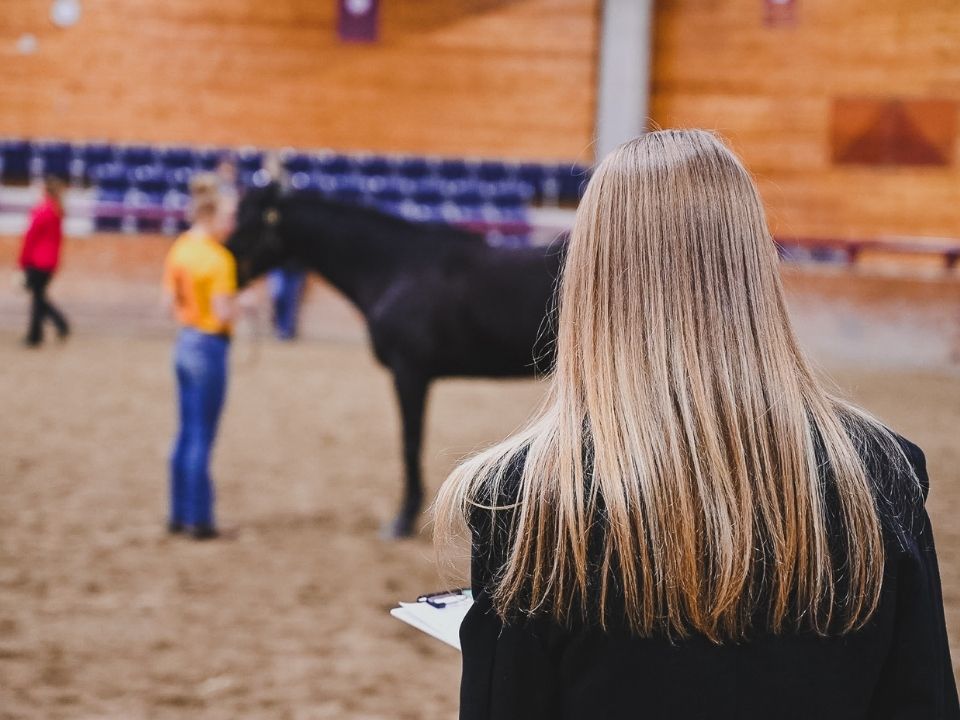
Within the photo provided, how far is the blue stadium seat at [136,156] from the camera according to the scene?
48.0 feet

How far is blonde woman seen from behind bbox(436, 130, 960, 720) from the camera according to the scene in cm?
107

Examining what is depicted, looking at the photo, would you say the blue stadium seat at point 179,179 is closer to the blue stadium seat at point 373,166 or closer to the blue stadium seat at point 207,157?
the blue stadium seat at point 207,157

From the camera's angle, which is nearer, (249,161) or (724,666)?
(724,666)

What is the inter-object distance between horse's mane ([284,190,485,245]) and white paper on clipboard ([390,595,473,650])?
4233 millimetres

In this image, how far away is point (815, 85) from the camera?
14000 mm

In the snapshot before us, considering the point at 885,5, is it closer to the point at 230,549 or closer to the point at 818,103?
the point at 818,103

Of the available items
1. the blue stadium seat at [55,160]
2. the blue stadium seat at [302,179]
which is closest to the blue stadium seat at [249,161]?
the blue stadium seat at [302,179]

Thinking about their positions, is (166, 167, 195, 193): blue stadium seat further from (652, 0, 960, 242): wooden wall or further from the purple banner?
(652, 0, 960, 242): wooden wall

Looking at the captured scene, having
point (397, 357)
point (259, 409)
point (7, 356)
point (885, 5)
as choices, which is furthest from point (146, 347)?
point (885, 5)

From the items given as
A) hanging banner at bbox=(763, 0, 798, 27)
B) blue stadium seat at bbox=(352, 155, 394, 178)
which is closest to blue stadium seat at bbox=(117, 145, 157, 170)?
blue stadium seat at bbox=(352, 155, 394, 178)

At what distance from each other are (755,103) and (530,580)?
14.1 meters

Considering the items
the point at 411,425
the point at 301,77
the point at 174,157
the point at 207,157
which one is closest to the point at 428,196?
the point at 301,77

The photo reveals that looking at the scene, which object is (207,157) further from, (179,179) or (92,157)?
(92,157)

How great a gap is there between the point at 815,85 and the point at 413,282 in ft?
34.2
